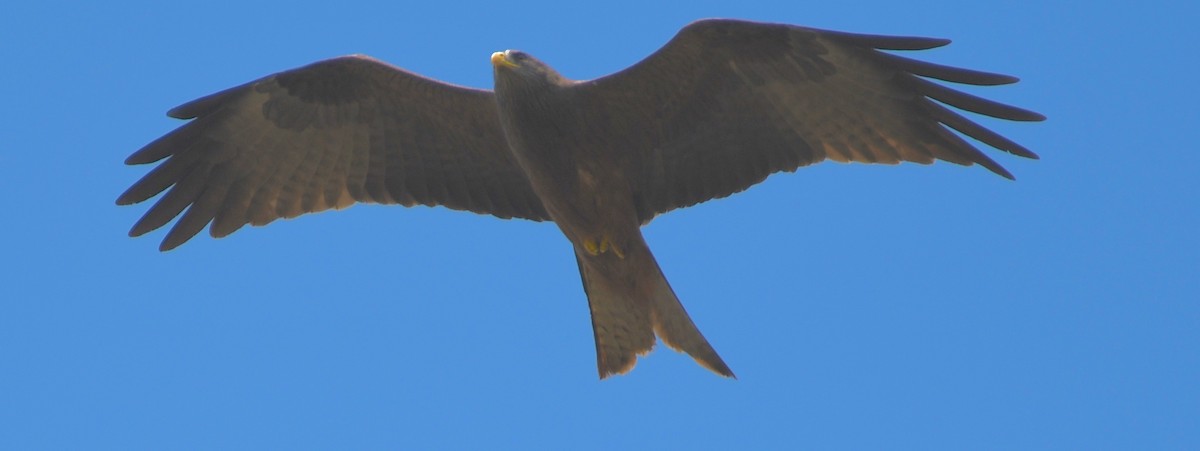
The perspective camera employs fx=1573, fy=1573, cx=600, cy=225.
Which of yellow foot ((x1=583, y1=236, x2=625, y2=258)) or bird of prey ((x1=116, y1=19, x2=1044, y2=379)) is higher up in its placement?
bird of prey ((x1=116, y1=19, x2=1044, y2=379))

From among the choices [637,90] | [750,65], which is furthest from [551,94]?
[750,65]

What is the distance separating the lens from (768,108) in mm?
9047

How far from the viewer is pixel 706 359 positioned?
891cm

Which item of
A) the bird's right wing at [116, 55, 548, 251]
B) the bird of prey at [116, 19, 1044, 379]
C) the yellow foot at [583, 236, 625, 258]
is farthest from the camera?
the bird's right wing at [116, 55, 548, 251]

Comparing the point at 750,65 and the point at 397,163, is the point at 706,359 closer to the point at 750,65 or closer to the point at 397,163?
the point at 750,65

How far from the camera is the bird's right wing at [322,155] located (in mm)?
9445

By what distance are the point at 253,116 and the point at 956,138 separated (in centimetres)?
423

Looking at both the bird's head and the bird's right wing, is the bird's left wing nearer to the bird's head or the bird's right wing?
the bird's head

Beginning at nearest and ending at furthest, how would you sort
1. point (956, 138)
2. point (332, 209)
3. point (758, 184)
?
point (956, 138)
point (758, 184)
point (332, 209)

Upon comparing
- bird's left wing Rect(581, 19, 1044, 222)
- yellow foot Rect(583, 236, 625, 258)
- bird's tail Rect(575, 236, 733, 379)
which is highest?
bird's left wing Rect(581, 19, 1044, 222)

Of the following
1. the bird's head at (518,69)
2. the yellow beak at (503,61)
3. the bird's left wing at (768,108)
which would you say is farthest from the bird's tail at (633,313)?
the yellow beak at (503,61)

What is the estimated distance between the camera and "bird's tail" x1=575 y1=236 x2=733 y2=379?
9.02 metres

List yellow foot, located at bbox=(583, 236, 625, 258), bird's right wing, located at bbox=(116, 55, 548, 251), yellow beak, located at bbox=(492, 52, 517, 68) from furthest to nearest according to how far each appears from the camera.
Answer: bird's right wing, located at bbox=(116, 55, 548, 251) < yellow foot, located at bbox=(583, 236, 625, 258) < yellow beak, located at bbox=(492, 52, 517, 68)

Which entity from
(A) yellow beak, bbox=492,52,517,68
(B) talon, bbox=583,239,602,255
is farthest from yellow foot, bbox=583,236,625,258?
(A) yellow beak, bbox=492,52,517,68
